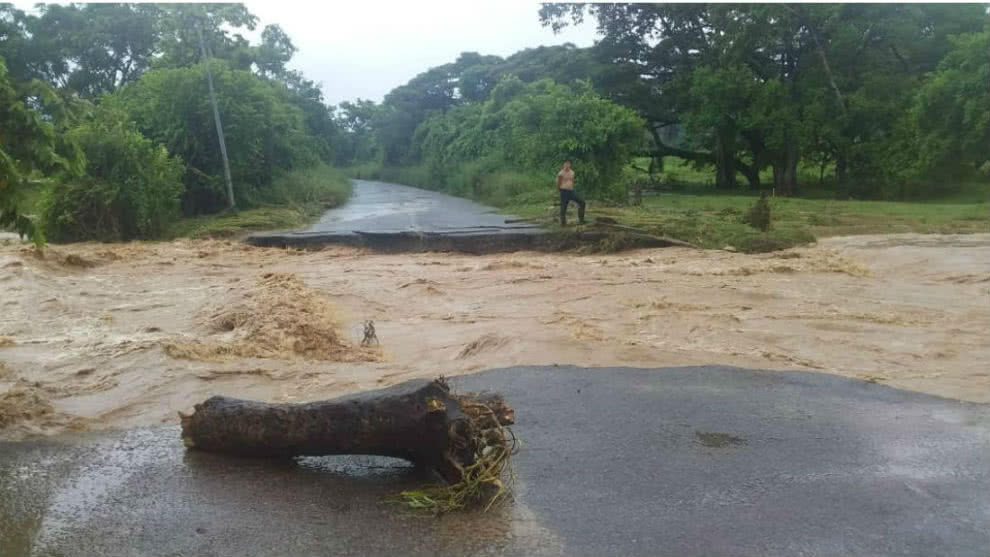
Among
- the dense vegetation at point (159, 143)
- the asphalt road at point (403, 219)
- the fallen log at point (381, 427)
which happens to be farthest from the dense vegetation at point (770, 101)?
the fallen log at point (381, 427)

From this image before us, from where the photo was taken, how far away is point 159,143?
25578mm

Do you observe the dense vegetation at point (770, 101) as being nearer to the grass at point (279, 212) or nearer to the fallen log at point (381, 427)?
the grass at point (279, 212)

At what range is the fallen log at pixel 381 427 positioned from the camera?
4680mm

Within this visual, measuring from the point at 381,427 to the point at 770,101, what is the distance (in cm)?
3091

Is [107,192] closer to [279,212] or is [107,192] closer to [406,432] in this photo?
[279,212]

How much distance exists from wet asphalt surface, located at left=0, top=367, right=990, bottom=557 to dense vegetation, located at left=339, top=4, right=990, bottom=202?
1838cm

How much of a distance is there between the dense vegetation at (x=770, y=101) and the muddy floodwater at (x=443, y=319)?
32.7ft

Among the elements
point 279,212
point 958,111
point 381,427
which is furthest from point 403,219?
point 381,427

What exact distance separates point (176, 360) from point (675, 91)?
3131cm

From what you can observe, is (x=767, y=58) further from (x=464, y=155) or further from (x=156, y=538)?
(x=156, y=538)

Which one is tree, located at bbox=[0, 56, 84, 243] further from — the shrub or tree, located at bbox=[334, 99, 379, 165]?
tree, located at bbox=[334, 99, 379, 165]

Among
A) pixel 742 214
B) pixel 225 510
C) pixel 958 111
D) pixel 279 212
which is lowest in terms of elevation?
pixel 225 510

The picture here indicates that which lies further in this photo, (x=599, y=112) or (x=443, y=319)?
(x=599, y=112)

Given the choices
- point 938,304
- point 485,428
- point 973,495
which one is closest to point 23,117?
point 485,428
